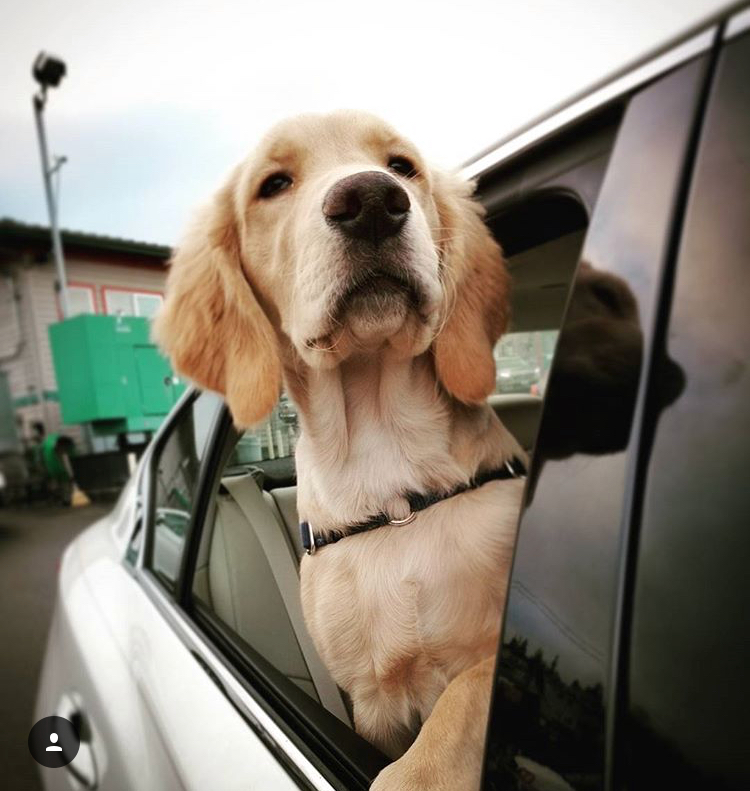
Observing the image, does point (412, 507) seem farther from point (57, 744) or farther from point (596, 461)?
point (57, 744)

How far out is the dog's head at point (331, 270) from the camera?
900 mm

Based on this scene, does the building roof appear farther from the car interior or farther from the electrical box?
the car interior

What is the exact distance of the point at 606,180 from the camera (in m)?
0.58

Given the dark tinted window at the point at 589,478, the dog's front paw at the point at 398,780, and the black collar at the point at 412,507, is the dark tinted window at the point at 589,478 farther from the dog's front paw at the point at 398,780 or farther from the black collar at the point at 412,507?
the black collar at the point at 412,507

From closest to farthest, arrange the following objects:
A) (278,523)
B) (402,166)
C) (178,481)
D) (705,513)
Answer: (705,513) → (402,166) → (278,523) → (178,481)

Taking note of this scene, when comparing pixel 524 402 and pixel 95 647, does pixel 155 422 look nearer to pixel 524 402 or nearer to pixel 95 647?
pixel 95 647

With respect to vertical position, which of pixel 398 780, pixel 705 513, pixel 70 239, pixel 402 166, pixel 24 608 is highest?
pixel 70 239

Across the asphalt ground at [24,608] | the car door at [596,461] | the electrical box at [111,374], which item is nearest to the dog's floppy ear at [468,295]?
the car door at [596,461]

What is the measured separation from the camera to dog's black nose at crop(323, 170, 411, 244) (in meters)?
0.87

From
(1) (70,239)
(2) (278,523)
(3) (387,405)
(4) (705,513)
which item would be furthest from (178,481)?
(1) (70,239)

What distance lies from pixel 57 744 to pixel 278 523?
1242mm

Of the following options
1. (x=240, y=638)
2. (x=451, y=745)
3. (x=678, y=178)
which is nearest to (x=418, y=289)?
(x=678, y=178)

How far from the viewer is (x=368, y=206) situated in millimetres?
881

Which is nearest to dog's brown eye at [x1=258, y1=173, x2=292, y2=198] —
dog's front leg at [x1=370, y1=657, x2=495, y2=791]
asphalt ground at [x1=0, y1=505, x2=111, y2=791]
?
dog's front leg at [x1=370, y1=657, x2=495, y2=791]
